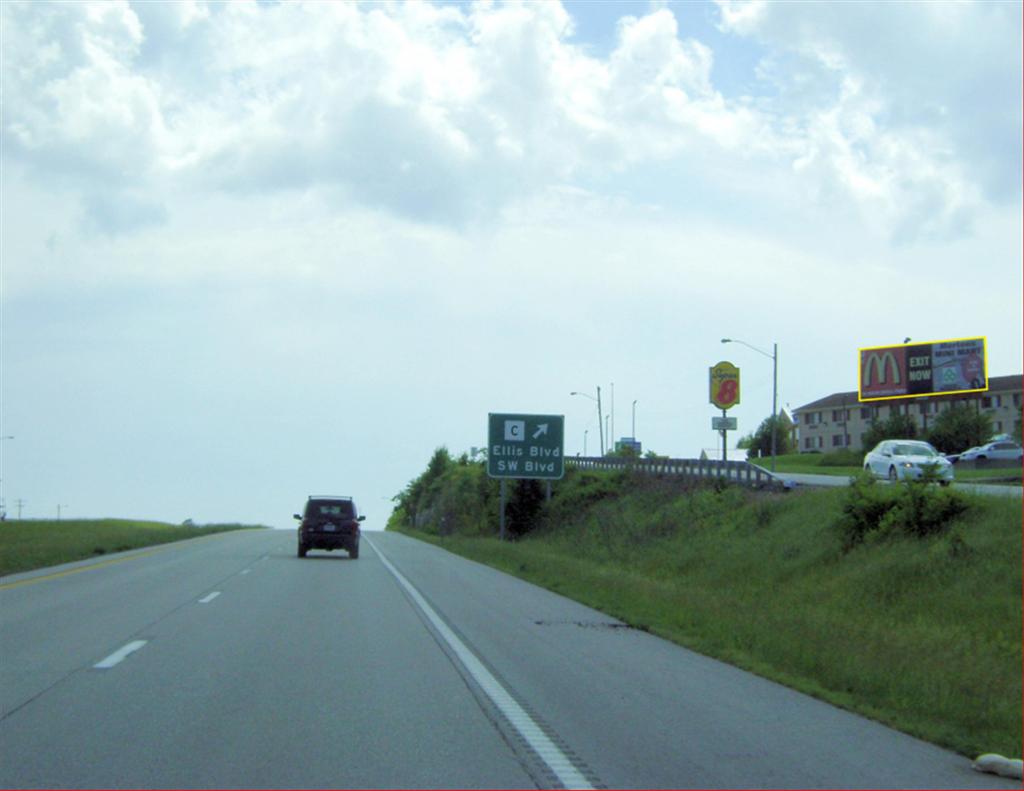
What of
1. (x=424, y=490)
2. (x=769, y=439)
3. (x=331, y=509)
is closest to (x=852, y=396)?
(x=769, y=439)

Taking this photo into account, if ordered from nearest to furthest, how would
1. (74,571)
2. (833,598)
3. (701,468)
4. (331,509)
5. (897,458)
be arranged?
(833,598) < (74,571) < (331,509) < (897,458) < (701,468)

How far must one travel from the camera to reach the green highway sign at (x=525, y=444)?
45.2 meters

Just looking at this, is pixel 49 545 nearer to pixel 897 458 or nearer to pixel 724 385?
pixel 897 458

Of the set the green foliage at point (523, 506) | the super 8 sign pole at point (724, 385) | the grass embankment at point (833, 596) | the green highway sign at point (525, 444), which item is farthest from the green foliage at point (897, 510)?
the super 8 sign pole at point (724, 385)

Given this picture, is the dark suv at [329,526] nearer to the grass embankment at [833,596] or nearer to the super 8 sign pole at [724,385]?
the grass embankment at [833,596]

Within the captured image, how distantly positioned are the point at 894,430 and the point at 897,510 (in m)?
64.5

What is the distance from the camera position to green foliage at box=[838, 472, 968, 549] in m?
25.6

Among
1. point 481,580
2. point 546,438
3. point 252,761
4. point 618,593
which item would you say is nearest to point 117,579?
point 481,580

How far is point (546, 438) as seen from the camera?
1781 inches

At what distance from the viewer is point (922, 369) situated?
83.9 m

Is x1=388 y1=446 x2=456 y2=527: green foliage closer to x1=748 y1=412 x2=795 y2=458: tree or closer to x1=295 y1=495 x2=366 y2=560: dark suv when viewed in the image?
x1=748 y1=412 x2=795 y2=458: tree

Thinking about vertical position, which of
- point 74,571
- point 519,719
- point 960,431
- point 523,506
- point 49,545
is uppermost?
point 960,431

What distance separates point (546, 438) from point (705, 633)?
29150 millimetres

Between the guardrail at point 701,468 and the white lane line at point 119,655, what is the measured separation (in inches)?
1203
